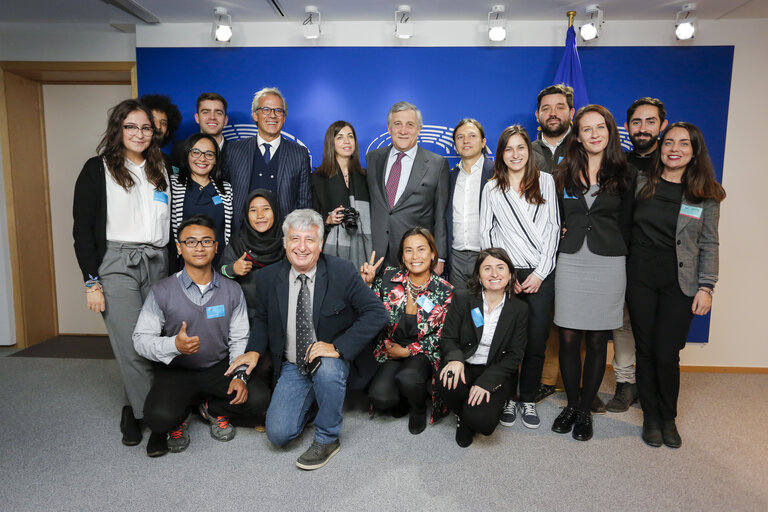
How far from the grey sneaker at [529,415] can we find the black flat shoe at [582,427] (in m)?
0.21

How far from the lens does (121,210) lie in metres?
2.56

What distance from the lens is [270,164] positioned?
3131 millimetres

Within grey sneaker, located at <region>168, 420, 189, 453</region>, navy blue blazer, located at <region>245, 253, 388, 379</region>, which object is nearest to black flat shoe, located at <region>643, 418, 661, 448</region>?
navy blue blazer, located at <region>245, 253, 388, 379</region>

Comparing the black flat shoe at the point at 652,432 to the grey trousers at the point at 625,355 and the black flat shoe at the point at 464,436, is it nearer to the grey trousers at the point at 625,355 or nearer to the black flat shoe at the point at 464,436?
the grey trousers at the point at 625,355

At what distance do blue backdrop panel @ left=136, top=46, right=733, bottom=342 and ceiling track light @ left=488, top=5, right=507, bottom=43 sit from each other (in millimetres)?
185

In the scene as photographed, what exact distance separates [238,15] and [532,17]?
237 cm

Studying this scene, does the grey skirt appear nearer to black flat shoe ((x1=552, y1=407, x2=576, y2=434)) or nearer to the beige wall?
black flat shoe ((x1=552, y1=407, x2=576, y2=434))

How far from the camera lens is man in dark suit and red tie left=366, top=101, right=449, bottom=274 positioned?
3.09 metres

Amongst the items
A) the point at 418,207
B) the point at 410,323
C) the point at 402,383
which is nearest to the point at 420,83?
the point at 418,207

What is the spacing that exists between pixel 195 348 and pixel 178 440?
544 mm

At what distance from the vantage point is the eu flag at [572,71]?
361cm

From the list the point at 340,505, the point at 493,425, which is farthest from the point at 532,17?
the point at 340,505

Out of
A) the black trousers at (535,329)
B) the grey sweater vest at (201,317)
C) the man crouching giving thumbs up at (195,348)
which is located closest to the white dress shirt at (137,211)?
the man crouching giving thumbs up at (195,348)

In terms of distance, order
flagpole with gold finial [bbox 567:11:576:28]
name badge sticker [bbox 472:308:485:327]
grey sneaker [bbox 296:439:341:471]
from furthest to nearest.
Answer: flagpole with gold finial [bbox 567:11:576:28] → name badge sticker [bbox 472:308:485:327] → grey sneaker [bbox 296:439:341:471]
